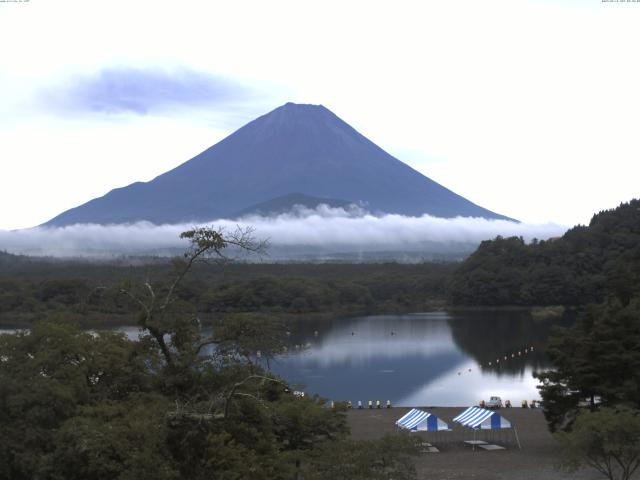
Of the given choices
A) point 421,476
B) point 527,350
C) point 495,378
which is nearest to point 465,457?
point 421,476

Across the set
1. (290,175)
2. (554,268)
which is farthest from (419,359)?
(290,175)

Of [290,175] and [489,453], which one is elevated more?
[290,175]

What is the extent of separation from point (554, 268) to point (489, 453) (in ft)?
128

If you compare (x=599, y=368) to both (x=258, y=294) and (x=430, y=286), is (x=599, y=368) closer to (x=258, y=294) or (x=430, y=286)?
(x=258, y=294)

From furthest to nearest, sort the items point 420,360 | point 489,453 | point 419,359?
point 419,359
point 420,360
point 489,453

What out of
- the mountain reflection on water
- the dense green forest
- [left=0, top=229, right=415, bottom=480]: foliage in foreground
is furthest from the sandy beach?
the dense green forest

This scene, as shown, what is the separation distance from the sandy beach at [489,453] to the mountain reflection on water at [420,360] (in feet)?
6.93

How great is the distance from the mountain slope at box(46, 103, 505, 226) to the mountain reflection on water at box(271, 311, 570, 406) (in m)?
95.6

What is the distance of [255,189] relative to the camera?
142 meters

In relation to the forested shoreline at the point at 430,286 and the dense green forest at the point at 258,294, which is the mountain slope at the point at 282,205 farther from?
the forested shoreline at the point at 430,286

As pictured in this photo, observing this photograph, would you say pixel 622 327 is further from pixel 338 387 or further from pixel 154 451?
pixel 338 387

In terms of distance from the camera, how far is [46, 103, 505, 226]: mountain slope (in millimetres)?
138375

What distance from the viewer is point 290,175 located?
141 metres

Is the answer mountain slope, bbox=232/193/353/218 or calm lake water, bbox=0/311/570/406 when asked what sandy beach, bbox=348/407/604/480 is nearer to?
calm lake water, bbox=0/311/570/406
